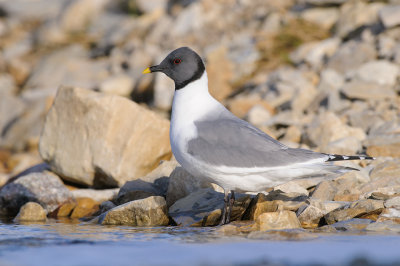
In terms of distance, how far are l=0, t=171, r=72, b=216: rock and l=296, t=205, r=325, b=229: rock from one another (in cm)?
329

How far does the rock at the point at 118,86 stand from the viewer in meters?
14.6

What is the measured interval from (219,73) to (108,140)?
598cm

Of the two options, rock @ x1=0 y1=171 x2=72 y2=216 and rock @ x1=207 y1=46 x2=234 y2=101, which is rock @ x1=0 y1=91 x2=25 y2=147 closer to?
rock @ x1=207 y1=46 x2=234 y2=101

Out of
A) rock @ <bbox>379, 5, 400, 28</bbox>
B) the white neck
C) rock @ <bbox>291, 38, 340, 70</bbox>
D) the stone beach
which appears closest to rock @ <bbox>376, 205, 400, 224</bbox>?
the stone beach

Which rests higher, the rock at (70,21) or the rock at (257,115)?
the rock at (70,21)

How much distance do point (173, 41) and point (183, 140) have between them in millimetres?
11122

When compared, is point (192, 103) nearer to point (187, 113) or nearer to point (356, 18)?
point (187, 113)

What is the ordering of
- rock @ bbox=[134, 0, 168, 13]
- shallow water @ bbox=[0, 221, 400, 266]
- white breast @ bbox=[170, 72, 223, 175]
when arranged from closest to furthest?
shallow water @ bbox=[0, 221, 400, 266], white breast @ bbox=[170, 72, 223, 175], rock @ bbox=[134, 0, 168, 13]

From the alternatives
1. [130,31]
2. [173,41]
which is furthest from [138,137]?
[130,31]

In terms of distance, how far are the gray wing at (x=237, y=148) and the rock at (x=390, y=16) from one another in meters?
7.43

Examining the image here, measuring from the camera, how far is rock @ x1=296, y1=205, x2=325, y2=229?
5.38 metres

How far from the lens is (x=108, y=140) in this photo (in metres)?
7.79

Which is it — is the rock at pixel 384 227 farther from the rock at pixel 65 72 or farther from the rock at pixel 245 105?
the rock at pixel 65 72

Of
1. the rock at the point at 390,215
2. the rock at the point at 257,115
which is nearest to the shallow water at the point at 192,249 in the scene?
the rock at the point at 390,215
